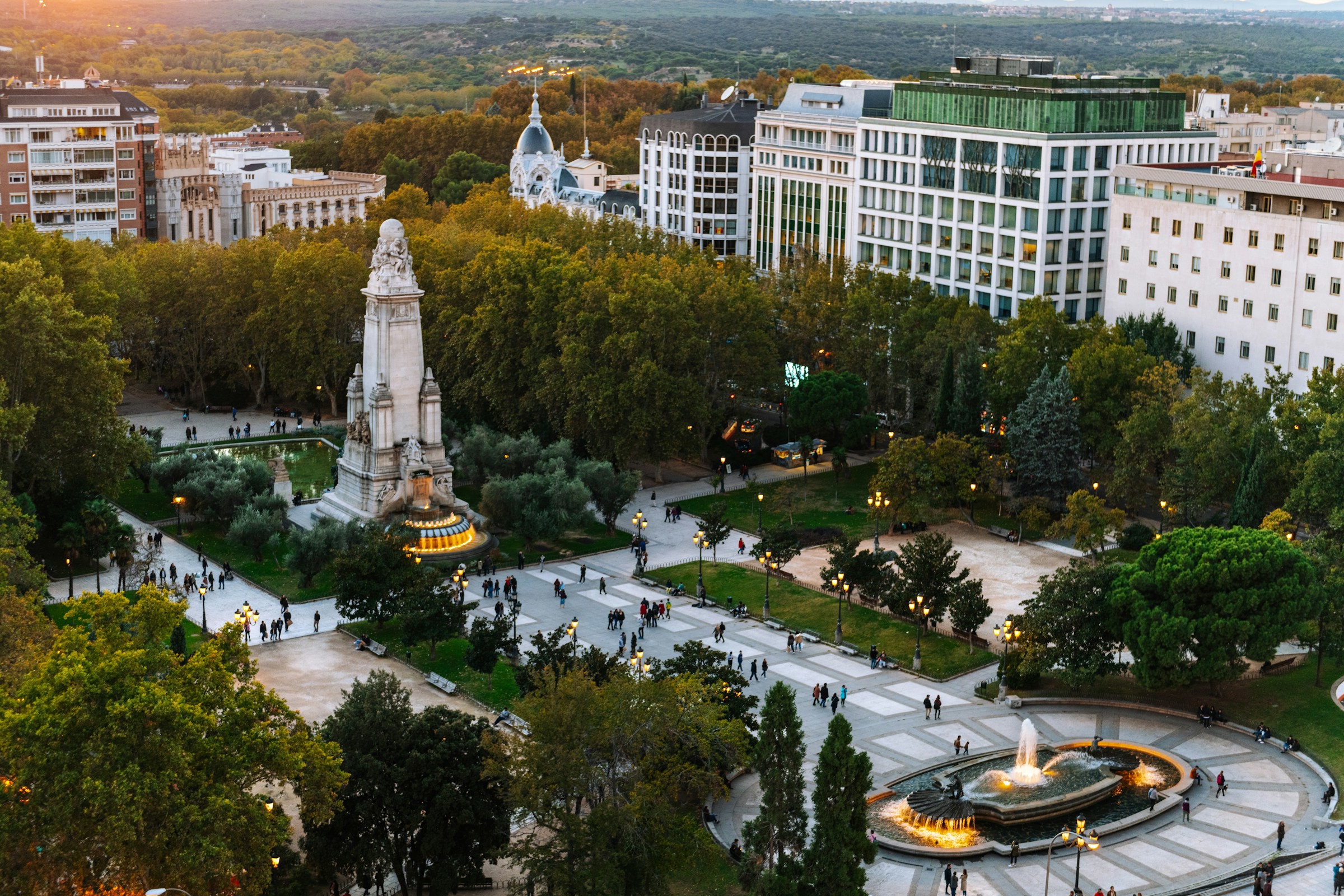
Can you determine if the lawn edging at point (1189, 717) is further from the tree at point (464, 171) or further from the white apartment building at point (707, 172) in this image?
the tree at point (464, 171)

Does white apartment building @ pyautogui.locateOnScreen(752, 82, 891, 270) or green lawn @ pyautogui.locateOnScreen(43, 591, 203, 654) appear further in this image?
white apartment building @ pyautogui.locateOnScreen(752, 82, 891, 270)

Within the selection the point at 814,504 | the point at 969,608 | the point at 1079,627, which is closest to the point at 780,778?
the point at 1079,627

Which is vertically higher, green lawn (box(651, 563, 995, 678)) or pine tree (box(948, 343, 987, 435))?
pine tree (box(948, 343, 987, 435))

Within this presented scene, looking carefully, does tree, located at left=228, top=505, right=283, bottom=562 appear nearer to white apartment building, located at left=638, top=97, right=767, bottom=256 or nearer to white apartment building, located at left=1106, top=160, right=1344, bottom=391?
white apartment building, located at left=1106, top=160, right=1344, bottom=391

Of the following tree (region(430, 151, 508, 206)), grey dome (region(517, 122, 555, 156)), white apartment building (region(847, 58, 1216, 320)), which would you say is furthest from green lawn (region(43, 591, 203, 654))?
tree (region(430, 151, 508, 206))

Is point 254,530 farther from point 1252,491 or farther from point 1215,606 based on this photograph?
point 1252,491

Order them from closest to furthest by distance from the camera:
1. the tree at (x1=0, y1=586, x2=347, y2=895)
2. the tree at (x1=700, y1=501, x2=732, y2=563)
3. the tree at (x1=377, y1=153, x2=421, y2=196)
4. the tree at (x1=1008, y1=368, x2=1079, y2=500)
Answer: the tree at (x1=0, y1=586, x2=347, y2=895) < the tree at (x1=700, y1=501, x2=732, y2=563) < the tree at (x1=1008, y1=368, x2=1079, y2=500) < the tree at (x1=377, y1=153, x2=421, y2=196)

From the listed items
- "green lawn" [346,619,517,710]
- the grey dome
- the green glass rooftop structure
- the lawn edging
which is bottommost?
"green lawn" [346,619,517,710]

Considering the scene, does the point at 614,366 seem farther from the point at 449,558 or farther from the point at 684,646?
the point at 684,646
